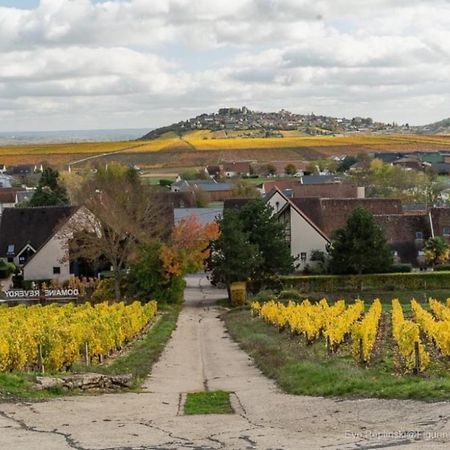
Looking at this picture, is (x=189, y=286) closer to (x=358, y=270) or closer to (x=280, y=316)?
(x=358, y=270)

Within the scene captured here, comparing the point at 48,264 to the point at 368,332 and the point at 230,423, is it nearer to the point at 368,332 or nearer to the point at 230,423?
the point at 368,332

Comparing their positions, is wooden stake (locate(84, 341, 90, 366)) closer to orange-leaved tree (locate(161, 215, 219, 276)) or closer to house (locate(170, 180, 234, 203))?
orange-leaved tree (locate(161, 215, 219, 276))

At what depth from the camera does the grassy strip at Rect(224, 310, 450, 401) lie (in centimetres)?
1564

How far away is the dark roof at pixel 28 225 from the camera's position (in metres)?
64.7

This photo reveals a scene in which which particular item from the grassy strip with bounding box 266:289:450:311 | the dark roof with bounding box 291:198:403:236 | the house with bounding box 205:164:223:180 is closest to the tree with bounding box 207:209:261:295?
the grassy strip with bounding box 266:289:450:311

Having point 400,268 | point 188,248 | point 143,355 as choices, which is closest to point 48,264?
point 188,248

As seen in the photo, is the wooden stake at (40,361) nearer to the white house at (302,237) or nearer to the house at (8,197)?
the white house at (302,237)

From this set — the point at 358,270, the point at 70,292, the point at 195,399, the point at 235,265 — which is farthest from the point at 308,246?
the point at 195,399

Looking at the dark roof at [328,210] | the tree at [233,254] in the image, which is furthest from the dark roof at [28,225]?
the tree at [233,254]

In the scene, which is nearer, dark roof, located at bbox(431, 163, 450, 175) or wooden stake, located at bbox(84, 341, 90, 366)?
wooden stake, located at bbox(84, 341, 90, 366)

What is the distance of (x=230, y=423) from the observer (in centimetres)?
1446

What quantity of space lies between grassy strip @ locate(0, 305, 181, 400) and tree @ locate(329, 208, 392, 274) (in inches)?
555

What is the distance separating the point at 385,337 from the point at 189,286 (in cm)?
3254

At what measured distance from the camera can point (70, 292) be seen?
5338cm
